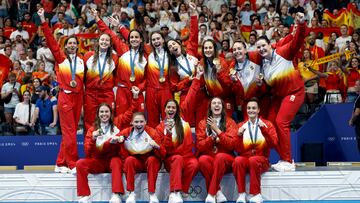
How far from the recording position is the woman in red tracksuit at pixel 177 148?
12.0 metres

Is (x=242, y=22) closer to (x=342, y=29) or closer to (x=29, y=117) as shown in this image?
(x=342, y=29)

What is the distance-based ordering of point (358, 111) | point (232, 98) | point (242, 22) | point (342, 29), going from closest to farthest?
point (232, 98) → point (358, 111) → point (342, 29) → point (242, 22)

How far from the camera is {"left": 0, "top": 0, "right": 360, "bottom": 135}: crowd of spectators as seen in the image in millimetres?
16531

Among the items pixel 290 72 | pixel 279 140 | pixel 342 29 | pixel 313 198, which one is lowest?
pixel 313 198

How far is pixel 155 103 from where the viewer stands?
13.0 m

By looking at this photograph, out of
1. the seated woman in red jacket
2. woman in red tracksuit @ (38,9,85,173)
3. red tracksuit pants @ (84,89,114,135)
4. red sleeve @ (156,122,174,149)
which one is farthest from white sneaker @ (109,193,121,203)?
red tracksuit pants @ (84,89,114,135)

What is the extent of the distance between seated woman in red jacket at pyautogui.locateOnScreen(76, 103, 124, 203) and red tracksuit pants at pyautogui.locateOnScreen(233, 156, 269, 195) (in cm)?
153

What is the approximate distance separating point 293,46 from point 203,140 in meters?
1.78

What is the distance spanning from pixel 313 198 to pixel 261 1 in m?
8.52

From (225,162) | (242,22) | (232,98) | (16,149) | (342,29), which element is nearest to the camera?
(225,162)

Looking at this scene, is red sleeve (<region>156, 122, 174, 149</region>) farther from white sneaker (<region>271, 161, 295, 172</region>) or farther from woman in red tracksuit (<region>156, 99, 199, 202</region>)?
white sneaker (<region>271, 161, 295, 172</region>)

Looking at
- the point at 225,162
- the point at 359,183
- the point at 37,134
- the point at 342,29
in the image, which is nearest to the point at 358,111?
the point at 359,183

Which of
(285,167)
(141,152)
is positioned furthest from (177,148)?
(285,167)

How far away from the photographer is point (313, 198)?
1251 centimetres
